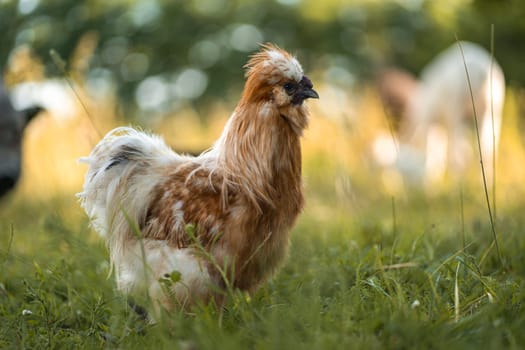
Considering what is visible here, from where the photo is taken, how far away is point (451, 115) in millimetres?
7395

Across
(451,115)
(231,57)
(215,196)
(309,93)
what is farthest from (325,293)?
(231,57)

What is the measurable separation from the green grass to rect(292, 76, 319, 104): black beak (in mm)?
845

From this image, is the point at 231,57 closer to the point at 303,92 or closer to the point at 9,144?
→ the point at 9,144

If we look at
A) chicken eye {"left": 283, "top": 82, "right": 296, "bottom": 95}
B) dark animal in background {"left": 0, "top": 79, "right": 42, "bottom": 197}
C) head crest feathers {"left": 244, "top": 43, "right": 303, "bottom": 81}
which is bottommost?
dark animal in background {"left": 0, "top": 79, "right": 42, "bottom": 197}

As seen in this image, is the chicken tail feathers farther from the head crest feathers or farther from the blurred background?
the blurred background

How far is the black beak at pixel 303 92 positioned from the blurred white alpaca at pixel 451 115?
426cm

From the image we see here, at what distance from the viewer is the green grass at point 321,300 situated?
202cm

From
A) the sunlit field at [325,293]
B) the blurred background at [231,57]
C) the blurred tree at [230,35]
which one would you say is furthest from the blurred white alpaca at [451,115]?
the sunlit field at [325,293]

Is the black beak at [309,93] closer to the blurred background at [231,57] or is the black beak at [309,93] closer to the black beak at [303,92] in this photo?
the black beak at [303,92]

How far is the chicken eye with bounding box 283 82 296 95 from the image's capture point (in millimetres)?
2676

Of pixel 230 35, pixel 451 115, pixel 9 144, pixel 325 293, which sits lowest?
pixel 325 293

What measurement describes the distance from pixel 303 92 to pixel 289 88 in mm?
70

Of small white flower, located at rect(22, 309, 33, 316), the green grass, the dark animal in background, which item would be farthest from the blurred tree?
small white flower, located at rect(22, 309, 33, 316)

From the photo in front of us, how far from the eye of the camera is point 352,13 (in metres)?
9.19
